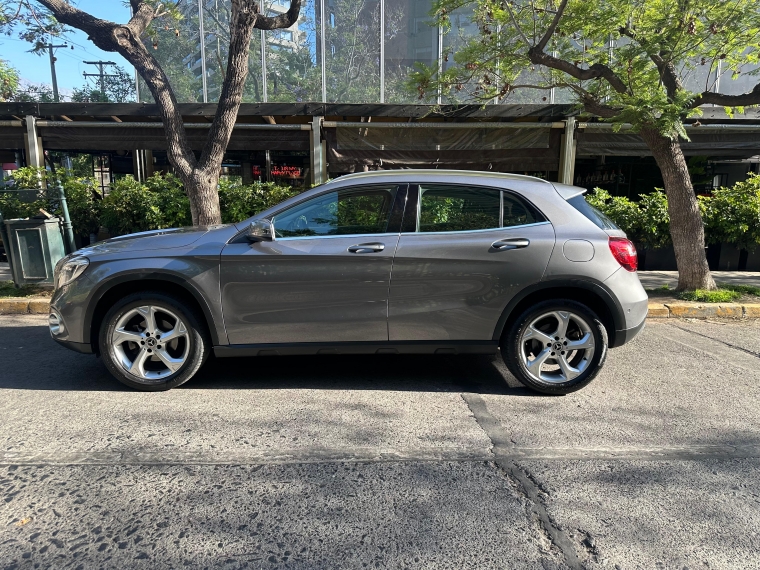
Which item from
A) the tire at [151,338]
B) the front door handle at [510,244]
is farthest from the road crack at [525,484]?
the tire at [151,338]

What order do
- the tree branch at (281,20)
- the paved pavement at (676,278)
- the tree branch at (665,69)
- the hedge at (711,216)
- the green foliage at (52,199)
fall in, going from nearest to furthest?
the tree branch at (665,69) → the tree branch at (281,20) → the paved pavement at (676,278) → the green foliage at (52,199) → the hedge at (711,216)

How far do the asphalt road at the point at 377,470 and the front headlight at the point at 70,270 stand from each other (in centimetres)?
91

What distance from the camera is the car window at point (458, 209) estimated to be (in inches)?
169

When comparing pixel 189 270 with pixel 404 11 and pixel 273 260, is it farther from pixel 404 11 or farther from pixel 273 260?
pixel 404 11

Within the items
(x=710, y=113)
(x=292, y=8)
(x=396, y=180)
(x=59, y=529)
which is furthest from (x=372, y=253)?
(x=710, y=113)

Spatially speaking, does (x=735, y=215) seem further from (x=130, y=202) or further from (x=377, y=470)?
(x=130, y=202)

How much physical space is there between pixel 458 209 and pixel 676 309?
4.59 m

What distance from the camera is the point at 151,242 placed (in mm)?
4219

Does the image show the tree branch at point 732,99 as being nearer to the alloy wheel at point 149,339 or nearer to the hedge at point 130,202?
the hedge at point 130,202

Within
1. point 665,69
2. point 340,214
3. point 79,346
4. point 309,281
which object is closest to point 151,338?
point 79,346

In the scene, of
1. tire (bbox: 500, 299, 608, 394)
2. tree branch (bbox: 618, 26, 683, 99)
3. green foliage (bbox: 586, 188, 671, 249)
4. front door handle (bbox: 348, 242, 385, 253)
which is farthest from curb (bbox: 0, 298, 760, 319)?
front door handle (bbox: 348, 242, 385, 253)

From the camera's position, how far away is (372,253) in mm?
4113

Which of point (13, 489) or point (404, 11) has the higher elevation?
point (404, 11)

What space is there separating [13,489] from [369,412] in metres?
2.22
